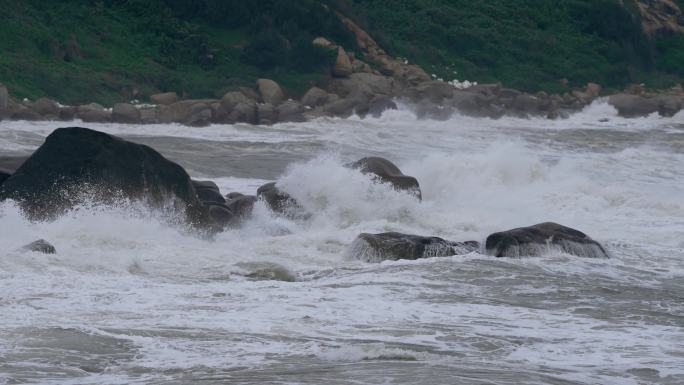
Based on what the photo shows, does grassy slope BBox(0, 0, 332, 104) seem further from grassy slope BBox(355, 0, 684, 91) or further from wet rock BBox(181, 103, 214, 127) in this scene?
grassy slope BBox(355, 0, 684, 91)

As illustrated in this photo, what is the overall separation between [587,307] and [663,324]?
2.74 feet

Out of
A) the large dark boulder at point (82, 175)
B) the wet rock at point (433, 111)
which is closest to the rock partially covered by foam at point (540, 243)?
the large dark boulder at point (82, 175)

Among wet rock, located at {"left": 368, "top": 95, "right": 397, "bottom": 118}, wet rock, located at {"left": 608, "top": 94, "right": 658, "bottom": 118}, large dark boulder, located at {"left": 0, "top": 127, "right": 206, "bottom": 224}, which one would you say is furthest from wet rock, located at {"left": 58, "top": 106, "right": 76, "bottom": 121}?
wet rock, located at {"left": 608, "top": 94, "right": 658, "bottom": 118}

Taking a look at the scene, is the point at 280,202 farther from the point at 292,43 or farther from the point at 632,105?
the point at 632,105

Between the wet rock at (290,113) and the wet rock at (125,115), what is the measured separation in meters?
4.18

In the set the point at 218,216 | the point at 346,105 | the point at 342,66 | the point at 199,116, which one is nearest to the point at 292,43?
the point at 342,66

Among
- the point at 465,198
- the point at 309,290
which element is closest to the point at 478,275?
the point at 309,290

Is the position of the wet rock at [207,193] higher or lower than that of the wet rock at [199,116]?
lower

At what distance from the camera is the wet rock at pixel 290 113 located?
3584 cm

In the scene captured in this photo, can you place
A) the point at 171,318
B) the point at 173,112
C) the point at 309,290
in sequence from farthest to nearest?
the point at 173,112, the point at 309,290, the point at 171,318

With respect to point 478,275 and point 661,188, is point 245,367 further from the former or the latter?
point 661,188

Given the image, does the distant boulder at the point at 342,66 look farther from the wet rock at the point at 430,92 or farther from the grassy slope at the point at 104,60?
the wet rock at the point at 430,92

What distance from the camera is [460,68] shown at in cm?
5203

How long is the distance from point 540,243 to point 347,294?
3.43m
